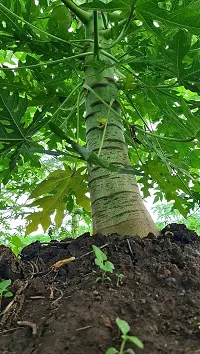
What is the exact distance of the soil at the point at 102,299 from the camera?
0.71m

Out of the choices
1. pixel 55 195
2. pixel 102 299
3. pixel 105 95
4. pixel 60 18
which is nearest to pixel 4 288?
pixel 102 299

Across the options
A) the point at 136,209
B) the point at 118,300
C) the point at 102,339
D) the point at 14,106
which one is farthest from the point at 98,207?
the point at 102,339

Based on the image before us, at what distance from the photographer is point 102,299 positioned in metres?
0.82

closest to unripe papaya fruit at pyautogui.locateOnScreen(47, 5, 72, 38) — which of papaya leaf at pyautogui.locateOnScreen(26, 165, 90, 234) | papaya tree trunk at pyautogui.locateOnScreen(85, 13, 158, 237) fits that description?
papaya tree trunk at pyautogui.locateOnScreen(85, 13, 158, 237)

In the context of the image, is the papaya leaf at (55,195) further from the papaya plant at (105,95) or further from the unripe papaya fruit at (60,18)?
the unripe papaya fruit at (60,18)

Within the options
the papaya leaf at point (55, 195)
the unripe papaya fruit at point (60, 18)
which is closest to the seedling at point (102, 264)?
the papaya leaf at point (55, 195)

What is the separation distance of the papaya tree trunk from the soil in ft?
0.38

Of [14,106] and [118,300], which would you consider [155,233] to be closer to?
[118,300]

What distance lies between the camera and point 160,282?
0.90m

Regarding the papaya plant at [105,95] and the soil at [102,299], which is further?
the papaya plant at [105,95]

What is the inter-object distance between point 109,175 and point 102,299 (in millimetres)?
568

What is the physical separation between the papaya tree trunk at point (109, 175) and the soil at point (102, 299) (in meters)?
0.12

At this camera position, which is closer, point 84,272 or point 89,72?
point 84,272

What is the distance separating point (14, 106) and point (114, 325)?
0.81 m
